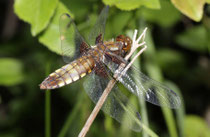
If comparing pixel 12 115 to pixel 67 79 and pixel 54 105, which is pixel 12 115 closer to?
pixel 54 105

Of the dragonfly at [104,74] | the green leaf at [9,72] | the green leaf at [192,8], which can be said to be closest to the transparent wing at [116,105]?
the dragonfly at [104,74]

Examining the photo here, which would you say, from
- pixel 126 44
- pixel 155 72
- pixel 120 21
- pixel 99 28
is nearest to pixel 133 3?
pixel 126 44

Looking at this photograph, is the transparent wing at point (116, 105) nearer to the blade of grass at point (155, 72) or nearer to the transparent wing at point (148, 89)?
the transparent wing at point (148, 89)

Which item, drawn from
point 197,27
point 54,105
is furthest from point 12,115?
point 197,27

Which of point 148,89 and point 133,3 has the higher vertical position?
point 133,3

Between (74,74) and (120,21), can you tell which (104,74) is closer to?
(74,74)

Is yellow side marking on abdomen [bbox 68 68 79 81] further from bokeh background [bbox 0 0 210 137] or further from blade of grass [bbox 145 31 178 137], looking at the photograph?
blade of grass [bbox 145 31 178 137]
